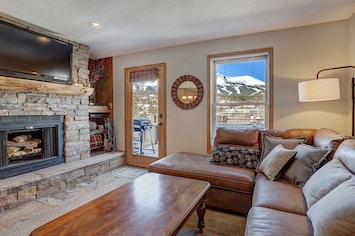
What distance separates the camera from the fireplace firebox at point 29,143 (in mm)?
2637

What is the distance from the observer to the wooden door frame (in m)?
3.83

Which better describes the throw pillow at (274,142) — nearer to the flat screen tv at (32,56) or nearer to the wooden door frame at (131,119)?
the wooden door frame at (131,119)

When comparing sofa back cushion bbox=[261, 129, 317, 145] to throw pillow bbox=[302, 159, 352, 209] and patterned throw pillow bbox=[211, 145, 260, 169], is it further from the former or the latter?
throw pillow bbox=[302, 159, 352, 209]

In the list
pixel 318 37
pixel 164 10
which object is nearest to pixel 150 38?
pixel 164 10

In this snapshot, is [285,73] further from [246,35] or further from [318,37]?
[246,35]

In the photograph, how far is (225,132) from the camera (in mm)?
2973

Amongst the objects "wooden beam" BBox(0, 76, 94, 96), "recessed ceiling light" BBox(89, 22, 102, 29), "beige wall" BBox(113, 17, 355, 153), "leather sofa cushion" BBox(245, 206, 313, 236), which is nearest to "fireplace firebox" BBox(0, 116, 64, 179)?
"wooden beam" BBox(0, 76, 94, 96)

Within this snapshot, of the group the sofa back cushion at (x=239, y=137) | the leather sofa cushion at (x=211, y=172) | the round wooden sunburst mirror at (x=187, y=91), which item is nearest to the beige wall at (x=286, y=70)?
the round wooden sunburst mirror at (x=187, y=91)

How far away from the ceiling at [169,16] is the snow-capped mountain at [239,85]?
2.28 ft

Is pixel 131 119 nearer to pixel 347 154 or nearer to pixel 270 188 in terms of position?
pixel 270 188

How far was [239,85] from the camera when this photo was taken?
3377 mm

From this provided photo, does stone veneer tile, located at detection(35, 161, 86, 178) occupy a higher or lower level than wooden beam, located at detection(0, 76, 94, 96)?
lower

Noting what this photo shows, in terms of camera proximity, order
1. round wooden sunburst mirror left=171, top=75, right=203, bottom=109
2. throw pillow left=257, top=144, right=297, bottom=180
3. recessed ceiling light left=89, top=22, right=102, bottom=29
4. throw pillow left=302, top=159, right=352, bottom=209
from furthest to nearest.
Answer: round wooden sunburst mirror left=171, top=75, right=203, bottom=109
recessed ceiling light left=89, top=22, right=102, bottom=29
throw pillow left=257, top=144, right=297, bottom=180
throw pillow left=302, top=159, right=352, bottom=209

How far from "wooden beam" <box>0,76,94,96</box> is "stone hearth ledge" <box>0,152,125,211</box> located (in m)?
1.16
